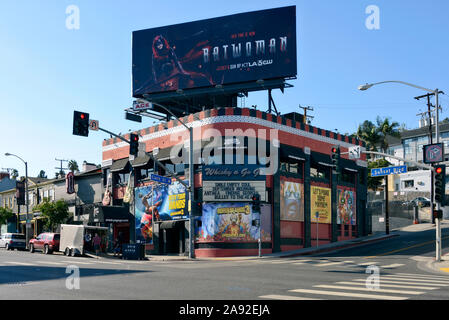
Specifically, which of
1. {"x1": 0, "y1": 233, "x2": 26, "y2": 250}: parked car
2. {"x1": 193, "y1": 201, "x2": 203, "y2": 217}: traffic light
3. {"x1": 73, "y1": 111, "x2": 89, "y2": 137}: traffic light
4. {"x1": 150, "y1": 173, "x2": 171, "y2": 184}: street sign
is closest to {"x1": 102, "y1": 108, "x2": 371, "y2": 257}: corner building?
{"x1": 193, "y1": 201, "x2": 203, "y2": 217}: traffic light

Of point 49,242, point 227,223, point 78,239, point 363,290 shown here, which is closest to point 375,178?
point 227,223

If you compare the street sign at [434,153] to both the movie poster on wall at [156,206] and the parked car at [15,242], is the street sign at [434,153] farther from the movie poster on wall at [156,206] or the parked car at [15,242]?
the parked car at [15,242]

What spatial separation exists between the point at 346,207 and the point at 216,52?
19.7 m

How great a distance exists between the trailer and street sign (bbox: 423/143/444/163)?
2602 centimetres

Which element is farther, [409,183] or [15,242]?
[409,183]

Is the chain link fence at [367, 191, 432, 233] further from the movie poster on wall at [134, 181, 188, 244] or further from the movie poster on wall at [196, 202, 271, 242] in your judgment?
the movie poster on wall at [134, 181, 188, 244]

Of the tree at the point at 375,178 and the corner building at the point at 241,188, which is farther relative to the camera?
the tree at the point at 375,178

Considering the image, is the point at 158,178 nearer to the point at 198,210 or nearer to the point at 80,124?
the point at 198,210

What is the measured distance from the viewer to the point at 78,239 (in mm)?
38500

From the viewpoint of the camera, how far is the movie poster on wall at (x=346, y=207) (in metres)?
46.4

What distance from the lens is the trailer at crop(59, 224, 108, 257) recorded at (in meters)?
38.3

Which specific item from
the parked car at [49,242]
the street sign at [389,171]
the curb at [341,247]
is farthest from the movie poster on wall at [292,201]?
the parked car at [49,242]

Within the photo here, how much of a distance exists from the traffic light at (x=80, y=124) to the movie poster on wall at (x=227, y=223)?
A: 15.7 m
